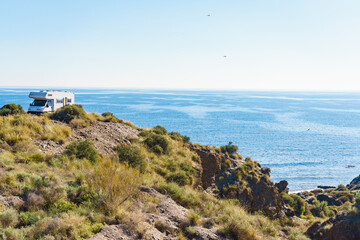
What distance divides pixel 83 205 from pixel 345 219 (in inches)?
546

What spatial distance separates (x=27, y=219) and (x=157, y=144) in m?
13.2

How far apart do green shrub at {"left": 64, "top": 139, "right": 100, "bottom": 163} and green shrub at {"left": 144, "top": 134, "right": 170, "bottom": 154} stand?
5.78 m

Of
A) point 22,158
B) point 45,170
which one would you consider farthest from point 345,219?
point 22,158

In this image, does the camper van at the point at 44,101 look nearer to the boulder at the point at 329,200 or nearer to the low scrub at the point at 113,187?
the low scrub at the point at 113,187

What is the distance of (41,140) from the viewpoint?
607 inches

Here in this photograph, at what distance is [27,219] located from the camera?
25.5 feet

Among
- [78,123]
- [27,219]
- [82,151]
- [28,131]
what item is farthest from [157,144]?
[27,219]

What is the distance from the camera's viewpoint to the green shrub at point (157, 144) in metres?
20.2

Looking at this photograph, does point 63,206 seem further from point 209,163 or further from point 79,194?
point 209,163

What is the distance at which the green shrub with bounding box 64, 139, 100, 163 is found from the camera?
47.1 ft

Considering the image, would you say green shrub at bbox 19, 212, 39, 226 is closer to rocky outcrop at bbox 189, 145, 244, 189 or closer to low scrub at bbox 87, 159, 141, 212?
low scrub at bbox 87, 159, 141, 212

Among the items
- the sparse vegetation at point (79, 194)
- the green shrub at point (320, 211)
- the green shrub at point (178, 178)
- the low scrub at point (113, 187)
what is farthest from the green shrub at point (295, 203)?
the low scrub at point (113, 187)

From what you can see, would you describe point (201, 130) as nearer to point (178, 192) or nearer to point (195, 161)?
point (195, 161)

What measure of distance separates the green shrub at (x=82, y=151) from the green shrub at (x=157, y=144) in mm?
5781
